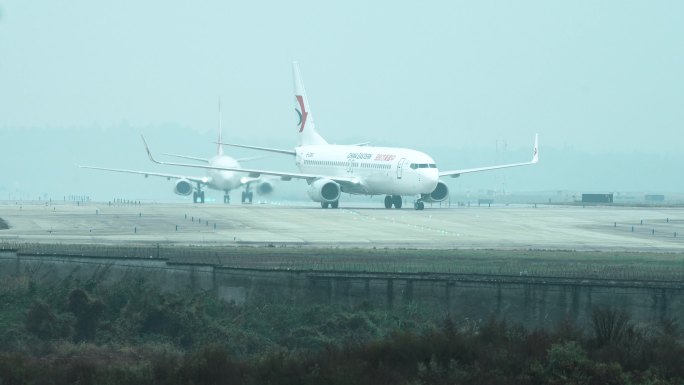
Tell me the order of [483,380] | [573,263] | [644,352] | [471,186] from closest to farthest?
1. [483,380]
2. [644,352]
3. [573,263]
4. [471,186]

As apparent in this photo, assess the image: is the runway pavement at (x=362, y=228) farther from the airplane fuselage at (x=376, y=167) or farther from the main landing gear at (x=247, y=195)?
the main landing gear at (x=247, y=195)

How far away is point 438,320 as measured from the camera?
28531 mm

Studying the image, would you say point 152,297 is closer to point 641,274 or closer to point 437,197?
point 641,274

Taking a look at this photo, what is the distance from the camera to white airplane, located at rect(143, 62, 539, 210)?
71500 mm

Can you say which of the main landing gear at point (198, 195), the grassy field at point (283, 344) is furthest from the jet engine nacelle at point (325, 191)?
the grassy field at point (283, 344)

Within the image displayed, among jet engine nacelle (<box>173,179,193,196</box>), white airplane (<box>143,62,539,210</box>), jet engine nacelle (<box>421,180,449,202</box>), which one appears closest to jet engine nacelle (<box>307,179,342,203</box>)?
white airplane (<box>143,62,539,210</box>)

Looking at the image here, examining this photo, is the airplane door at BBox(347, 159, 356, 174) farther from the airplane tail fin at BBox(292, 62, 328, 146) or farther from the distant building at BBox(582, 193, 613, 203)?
the distant building at BBox(582, 193, 613, 203)

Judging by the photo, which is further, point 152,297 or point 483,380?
point 152,297

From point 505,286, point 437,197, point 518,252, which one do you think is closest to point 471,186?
point 437,197

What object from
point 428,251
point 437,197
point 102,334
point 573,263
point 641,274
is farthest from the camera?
point 437,197

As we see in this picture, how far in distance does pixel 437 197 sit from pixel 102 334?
48.8 meters

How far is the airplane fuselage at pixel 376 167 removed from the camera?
7131 cm

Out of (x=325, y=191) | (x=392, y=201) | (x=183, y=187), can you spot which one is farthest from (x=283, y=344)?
(x=183, y=187)

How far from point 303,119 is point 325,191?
549 inches
